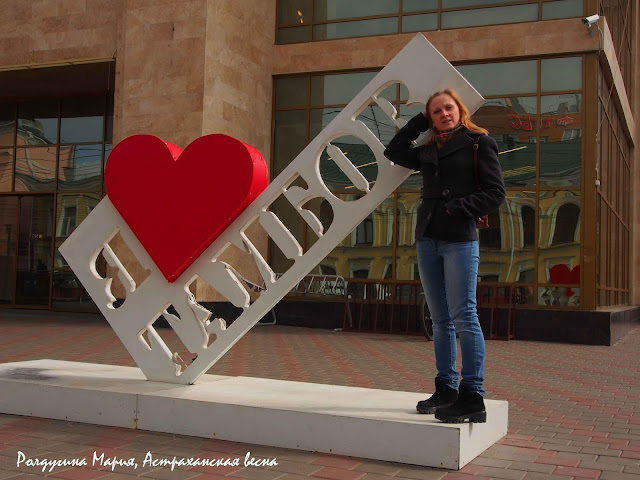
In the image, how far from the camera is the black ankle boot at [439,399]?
12.8 ft

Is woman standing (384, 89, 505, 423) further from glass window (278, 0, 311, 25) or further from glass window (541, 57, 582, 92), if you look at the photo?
glass window (278, 0, 311, 25)

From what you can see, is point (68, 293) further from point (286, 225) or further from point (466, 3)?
point (466, 3)

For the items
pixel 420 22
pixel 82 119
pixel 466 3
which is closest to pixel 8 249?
pixel 82 119

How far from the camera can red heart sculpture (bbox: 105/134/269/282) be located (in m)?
4.62

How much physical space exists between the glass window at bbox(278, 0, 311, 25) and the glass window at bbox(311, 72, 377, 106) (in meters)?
1.24

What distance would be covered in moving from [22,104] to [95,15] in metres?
3.91

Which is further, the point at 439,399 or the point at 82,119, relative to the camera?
the point at 82,119

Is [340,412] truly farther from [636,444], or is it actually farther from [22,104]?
[22,104]

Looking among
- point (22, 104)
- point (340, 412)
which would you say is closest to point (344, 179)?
point (22, 104)

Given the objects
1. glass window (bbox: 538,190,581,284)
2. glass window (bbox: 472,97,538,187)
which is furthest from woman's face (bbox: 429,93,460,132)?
glass window (bbox: 538,190,581,284)

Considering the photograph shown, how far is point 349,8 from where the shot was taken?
14.3 m

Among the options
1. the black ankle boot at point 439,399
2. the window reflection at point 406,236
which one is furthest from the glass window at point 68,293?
the black ankle boot at point 439,399

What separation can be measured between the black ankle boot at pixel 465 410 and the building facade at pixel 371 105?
894 cm

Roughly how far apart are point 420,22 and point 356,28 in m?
1.23
